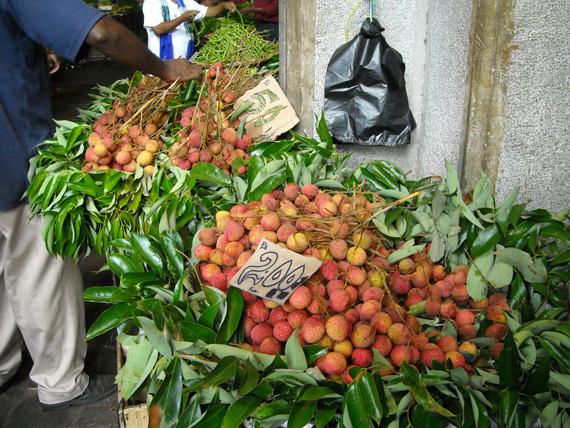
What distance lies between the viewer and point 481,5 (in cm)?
139

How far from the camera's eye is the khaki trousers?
1.79 m

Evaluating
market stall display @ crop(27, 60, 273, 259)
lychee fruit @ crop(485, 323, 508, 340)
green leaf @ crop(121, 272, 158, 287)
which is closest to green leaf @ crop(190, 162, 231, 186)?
market stall display @ crop(27, 60, 273, 259)

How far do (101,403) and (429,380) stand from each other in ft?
5.91

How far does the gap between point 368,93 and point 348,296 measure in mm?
1253

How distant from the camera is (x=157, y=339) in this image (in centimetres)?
89

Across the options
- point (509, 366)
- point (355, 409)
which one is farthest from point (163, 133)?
point (509, 366)

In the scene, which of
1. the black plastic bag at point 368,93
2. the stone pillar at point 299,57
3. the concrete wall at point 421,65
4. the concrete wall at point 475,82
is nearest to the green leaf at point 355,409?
the concrete wall at point 475,82

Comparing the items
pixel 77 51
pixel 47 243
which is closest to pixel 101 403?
pixel 47 243

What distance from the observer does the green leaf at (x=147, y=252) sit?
3.63ft

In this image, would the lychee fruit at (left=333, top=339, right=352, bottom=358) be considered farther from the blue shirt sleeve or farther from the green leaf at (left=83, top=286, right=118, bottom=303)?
the blue shirt sleeve

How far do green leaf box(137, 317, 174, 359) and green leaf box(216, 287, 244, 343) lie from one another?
11 cm

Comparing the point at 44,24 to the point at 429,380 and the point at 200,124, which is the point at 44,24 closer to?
the point at 200,124

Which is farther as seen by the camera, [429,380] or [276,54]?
[276,54]

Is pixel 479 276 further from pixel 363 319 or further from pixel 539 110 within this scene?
pixel 539 110
